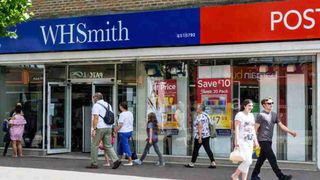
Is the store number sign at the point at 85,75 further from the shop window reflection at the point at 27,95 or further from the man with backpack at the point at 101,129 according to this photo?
the man with backpack at the point at 101,129

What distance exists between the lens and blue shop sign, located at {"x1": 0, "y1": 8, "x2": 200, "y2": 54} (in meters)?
13.7

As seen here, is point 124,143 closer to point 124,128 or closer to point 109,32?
point 124,128

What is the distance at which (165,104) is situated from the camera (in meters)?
14.5

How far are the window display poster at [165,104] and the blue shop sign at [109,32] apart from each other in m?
1.22

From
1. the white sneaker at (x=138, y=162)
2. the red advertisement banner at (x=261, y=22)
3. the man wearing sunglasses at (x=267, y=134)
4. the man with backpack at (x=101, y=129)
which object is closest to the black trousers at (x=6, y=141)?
the man with backpack at (x=101, y=129)

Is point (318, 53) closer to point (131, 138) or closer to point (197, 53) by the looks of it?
point (197, 53)

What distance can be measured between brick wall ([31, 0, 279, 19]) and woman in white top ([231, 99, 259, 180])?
3862 mm

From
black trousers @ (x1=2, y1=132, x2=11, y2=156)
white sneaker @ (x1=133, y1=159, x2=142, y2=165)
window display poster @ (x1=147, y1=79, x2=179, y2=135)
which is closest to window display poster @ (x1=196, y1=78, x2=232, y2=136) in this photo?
window display poster @ (x1=147, y1=79, x2=179, y2=135)

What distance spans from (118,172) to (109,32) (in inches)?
161

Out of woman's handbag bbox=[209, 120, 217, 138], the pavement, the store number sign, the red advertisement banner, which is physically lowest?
the pavement

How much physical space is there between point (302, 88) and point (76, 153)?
6.92 metres

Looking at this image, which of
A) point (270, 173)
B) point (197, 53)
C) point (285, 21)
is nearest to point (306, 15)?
point (285, 21)

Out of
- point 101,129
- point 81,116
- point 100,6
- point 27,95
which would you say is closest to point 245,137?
point 101,129

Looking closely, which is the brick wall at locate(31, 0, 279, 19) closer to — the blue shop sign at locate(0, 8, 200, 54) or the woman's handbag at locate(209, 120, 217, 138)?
the blue shop sign at locate(0, 8, 200, 54)
